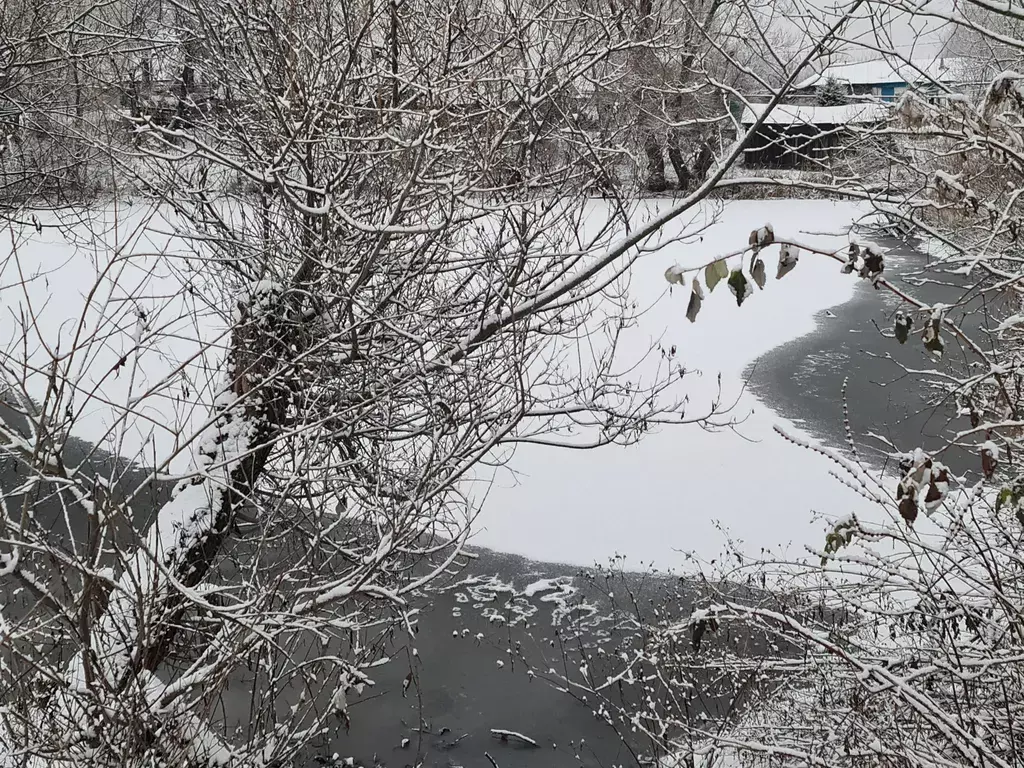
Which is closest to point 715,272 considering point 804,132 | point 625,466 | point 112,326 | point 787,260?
point 787,260

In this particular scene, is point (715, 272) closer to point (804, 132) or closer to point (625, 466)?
point (804, 132)

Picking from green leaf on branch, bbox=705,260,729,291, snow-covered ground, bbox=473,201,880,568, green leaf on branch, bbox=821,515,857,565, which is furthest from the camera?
snow-covered ground, bbox=473,201,880,568

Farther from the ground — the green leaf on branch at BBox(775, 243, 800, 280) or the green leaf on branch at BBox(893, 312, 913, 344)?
the green leaf on branch at BBox(775, 243, 800, 280)

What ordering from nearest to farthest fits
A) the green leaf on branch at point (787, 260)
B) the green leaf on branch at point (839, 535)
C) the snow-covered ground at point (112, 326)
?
1. the green leaf on branch at point (787, 260)
2. the green leaf on branch at point (839, 535)
3. the snow-covered ground at point (112, 326)

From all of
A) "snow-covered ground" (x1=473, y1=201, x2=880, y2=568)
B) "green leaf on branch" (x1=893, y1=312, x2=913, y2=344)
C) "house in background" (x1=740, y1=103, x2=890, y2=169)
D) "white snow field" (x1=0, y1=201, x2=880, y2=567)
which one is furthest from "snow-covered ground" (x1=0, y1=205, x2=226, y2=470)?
Result: "green leaf on branch" (x1=893, y1=312, x2=913, y2=344)

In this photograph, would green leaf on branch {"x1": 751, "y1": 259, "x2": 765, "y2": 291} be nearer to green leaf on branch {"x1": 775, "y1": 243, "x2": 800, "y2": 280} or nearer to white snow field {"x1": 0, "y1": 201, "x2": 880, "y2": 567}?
green leaf on branch {"x1": 775, "y1": 243, "x2": 800, "y2": 280}

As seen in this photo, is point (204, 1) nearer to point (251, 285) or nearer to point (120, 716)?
point (251, 285)

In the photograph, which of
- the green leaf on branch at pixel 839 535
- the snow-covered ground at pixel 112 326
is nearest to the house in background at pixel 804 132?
the green leaf on branch at pixel 839 535

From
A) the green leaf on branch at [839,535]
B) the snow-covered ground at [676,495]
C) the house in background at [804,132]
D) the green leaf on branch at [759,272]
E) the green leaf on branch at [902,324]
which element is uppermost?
the house in background at [804,132]

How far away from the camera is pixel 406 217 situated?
5.82 metres

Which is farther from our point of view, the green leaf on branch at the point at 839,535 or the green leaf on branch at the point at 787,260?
the green leaf on branch at the point at 839,535

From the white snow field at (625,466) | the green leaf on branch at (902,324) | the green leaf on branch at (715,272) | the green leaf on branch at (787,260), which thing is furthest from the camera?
the white snow field at (625,466)

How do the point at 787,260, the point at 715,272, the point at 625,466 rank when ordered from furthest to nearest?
1. the point at 625,466
2. the point at 787,260
3. the point at 715,272

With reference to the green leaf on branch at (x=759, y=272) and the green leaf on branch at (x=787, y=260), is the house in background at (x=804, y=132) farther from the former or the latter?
the green leaf on branch at (x=759, y=272)
